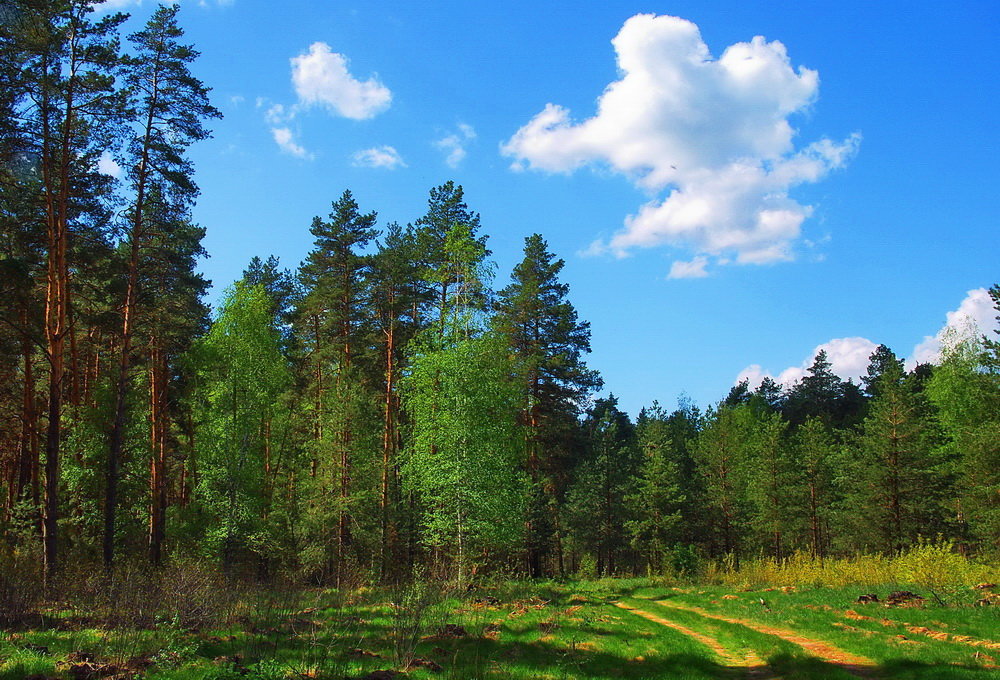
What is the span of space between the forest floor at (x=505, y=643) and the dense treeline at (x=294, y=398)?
5.28 meters

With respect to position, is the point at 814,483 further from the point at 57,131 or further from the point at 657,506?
the point at 57,131

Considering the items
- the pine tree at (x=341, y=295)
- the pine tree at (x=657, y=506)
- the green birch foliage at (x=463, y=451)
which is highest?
the pine tree at (x=341, y=295)

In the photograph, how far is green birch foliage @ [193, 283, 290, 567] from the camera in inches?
915

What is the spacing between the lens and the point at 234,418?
77.8 ft

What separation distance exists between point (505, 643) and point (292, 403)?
25.2m

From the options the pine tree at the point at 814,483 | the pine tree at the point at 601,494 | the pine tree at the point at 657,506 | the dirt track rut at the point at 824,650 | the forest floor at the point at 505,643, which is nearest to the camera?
the forest floor at the point at 505,643

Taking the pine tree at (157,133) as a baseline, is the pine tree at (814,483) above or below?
below

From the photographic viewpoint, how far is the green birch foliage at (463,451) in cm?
2020

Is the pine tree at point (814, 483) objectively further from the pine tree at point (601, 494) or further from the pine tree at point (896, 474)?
the pine tree at point (601, 494)

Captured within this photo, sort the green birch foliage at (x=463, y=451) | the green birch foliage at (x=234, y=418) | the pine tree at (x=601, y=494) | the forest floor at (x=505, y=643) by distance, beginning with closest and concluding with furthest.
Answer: the forest floor at (x=505, y=643)
the green birch foliage at (x=463, y=451)
the green birch foliage at (x=234, y=418)
the pine tree at (x=601, y=494)

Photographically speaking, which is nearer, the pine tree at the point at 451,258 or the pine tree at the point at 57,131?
the pine tree at the point at 57,131

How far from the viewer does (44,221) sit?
52.3 ft

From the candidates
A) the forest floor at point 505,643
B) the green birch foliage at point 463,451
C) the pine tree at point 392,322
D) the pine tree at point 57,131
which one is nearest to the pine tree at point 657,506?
the pine tree at point 392,322

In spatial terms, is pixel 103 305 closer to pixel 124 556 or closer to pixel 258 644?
pixel 124 556
